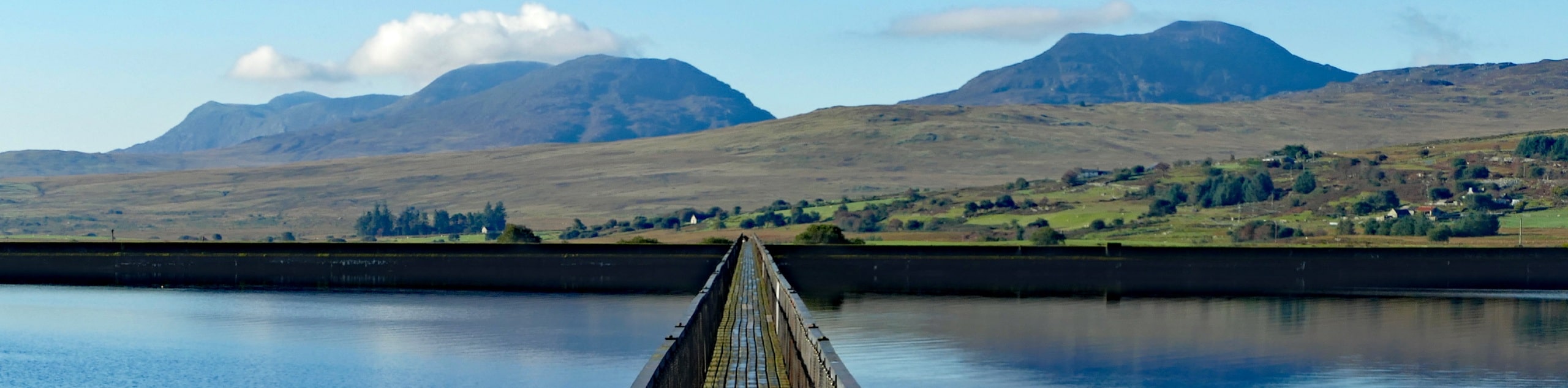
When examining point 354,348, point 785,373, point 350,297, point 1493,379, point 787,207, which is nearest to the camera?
point 785,373

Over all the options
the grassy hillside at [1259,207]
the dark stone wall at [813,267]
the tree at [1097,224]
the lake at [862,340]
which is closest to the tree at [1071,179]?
the grassy hillside at [1259,207]

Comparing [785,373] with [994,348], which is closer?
[785,373]

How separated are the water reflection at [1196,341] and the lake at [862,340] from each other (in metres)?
0.13

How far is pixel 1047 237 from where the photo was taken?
12212 centimetres

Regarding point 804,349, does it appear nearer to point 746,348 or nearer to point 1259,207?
point 746,348

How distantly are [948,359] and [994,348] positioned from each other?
3.81 m

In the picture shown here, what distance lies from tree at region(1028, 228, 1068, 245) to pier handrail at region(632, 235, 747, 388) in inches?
3503

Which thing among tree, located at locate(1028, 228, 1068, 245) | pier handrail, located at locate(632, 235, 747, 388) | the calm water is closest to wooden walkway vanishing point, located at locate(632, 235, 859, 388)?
pier handrail, located at locate(632, 235, 747, 388)

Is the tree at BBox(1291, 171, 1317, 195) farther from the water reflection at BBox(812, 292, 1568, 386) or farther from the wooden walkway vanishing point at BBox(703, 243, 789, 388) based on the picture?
the wooden walkway vanishing point at BBox(703, 243, 789, 388)

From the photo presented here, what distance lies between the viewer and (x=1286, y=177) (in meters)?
174

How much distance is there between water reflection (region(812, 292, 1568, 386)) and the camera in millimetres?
41906

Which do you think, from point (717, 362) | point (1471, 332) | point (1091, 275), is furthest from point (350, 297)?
point (717, 362)

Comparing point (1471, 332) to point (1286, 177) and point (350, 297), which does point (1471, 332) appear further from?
point (1286, 177)

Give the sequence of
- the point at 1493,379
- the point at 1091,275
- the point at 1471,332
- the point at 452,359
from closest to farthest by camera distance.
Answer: the point at 1493,379, the point at 452,359, the point at 1471,332, the point at 1091,275
